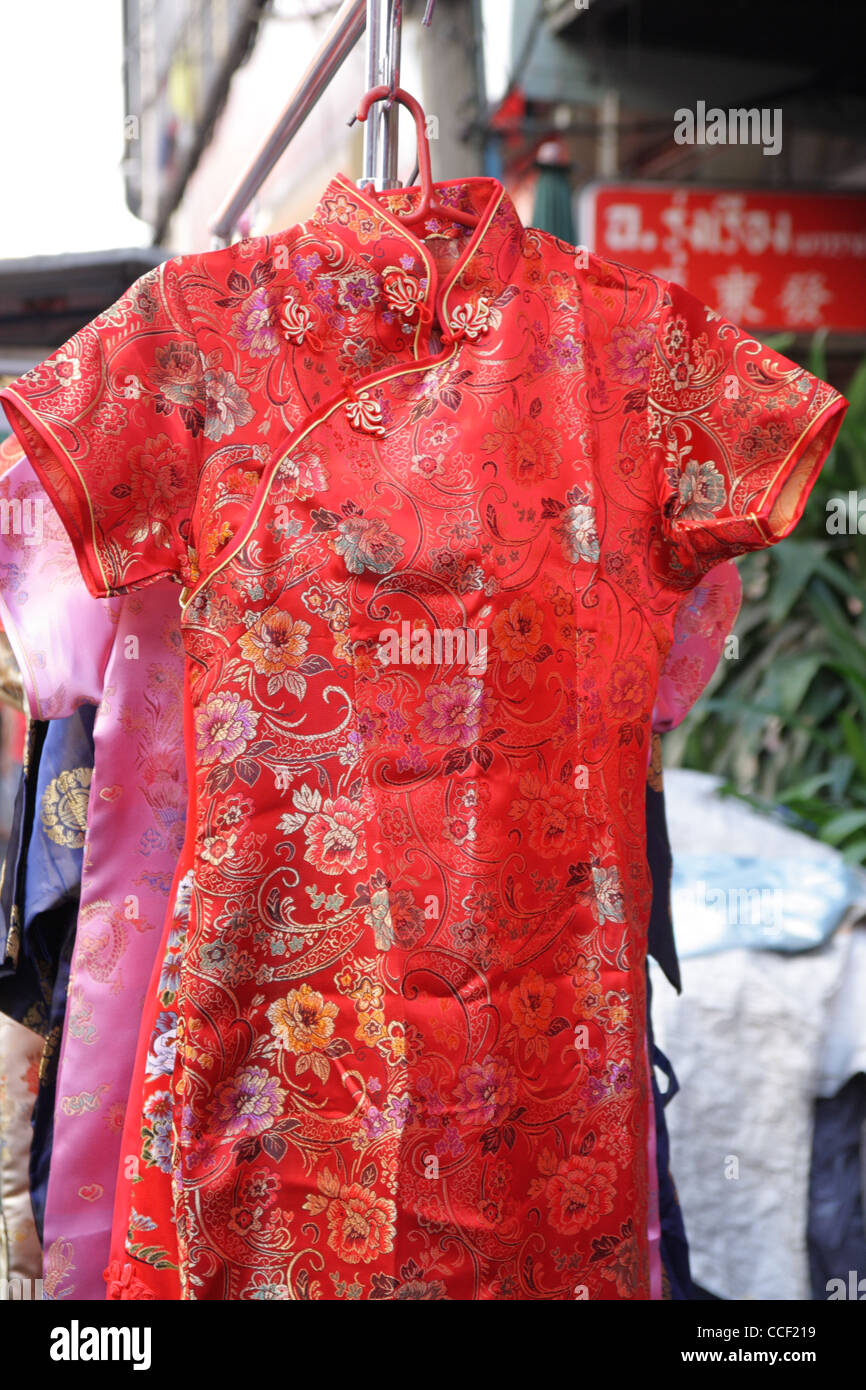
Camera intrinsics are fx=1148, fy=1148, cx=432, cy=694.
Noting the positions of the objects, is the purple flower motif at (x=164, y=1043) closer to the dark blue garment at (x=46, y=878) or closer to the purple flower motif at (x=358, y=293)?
the dark blue garment at (x=46, y=878)

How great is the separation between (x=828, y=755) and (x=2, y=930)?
81.6 inches

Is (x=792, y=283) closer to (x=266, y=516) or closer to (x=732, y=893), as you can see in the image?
(x=732, y=893)

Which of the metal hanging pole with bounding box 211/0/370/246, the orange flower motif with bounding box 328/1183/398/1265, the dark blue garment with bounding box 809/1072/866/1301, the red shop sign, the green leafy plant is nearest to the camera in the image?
the orange flower motif with bounding box 328/1183/398/1265

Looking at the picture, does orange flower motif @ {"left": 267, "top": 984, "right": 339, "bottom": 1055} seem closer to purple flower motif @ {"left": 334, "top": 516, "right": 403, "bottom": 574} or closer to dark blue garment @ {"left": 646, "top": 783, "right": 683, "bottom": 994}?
purple flower motif @ {"left": 334, "top": 516, "right": 403, "bottom": 574}

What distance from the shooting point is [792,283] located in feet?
10.2

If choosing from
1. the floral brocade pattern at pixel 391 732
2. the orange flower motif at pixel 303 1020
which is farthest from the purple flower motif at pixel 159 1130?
the orange flower motif at pixel 303 1020

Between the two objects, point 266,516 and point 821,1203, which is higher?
point 266,516

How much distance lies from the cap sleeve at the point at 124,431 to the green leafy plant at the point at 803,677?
178 centimetres

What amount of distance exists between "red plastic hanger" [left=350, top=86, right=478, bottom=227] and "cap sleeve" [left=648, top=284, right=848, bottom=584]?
0.70 ft

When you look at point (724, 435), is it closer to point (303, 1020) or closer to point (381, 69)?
point (381, 69)

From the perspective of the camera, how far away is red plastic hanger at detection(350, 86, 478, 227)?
1.00 meters

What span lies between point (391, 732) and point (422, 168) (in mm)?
501

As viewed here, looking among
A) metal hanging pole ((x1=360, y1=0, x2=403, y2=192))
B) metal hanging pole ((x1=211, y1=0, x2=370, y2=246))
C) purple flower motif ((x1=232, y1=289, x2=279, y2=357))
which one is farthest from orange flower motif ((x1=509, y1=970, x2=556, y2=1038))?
metal hanging pole ((x1=211, y1=0, x2=370, y2=246))
